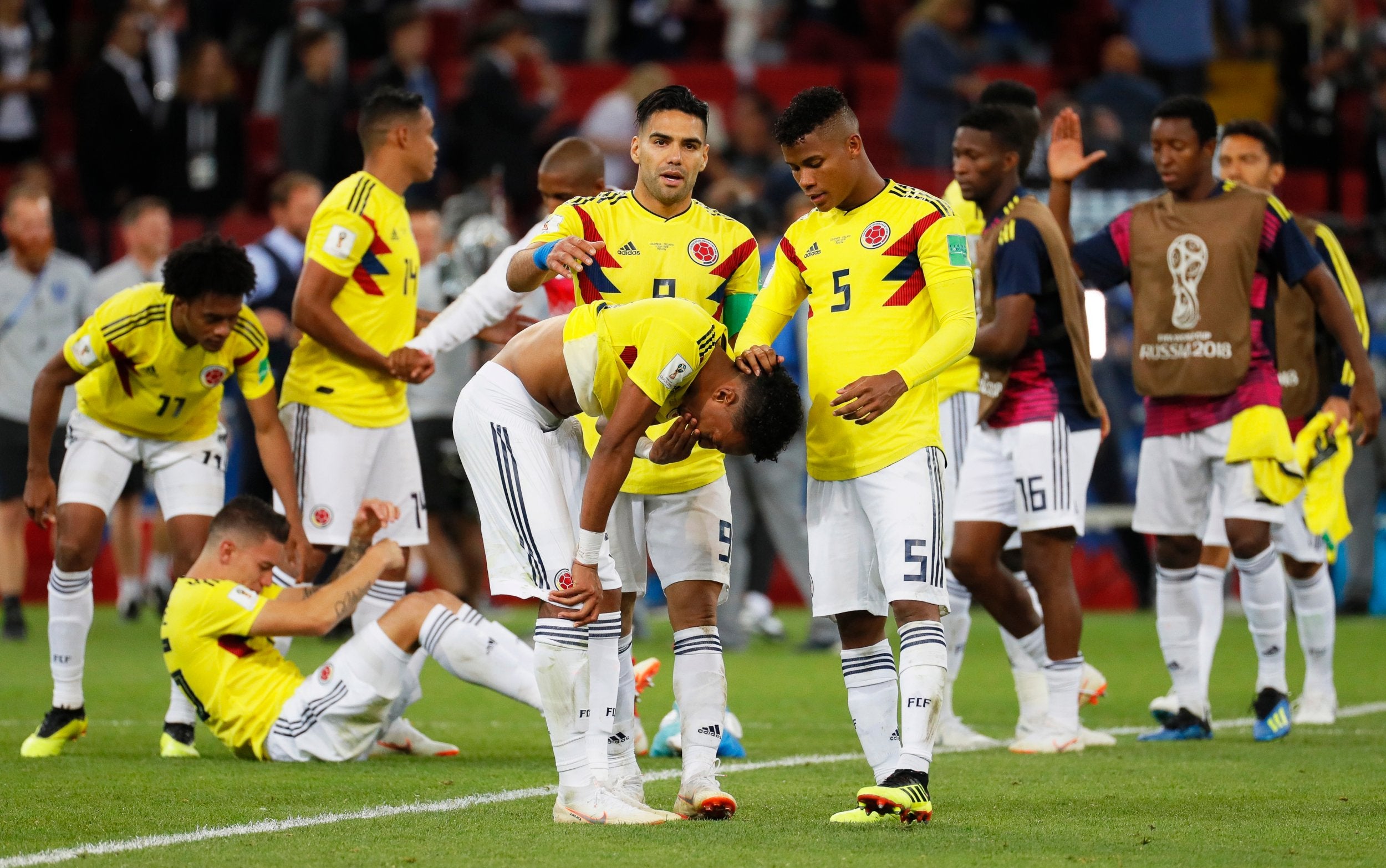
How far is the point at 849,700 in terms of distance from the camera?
5.78m

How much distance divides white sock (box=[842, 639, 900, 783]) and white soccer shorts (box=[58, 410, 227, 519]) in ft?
10.3

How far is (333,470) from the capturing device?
7.82 meters

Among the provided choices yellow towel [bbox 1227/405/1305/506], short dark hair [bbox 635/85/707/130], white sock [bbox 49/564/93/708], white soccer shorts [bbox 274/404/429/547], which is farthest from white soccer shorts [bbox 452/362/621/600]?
yellow towel [bbox 1227/405/1305/506]

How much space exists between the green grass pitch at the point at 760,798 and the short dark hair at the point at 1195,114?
2.71 meters

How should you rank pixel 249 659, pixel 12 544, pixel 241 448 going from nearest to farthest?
pixel 249 659 < pixel 12 544 < pixel 241 448

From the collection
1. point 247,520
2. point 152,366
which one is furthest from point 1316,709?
point 152,366

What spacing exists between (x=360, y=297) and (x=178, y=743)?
2083mm

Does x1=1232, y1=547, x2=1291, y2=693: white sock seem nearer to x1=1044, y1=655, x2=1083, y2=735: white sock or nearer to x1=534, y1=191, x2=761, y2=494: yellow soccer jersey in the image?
x1=1044, y1=655, x2=1083, y2=735: white sock

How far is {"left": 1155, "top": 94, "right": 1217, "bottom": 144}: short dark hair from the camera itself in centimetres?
782

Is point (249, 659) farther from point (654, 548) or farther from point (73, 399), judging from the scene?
point (73, 399)

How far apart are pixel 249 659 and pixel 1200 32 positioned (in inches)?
550

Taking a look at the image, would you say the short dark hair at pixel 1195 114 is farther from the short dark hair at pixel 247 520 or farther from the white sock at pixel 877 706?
the short dark hair at pixel 247 520

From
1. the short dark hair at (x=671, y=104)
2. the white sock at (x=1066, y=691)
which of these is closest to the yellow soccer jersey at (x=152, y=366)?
the short dark hair at (x=671, y=104)

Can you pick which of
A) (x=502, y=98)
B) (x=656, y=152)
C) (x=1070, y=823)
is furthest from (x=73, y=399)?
(x=1070, y=823)
